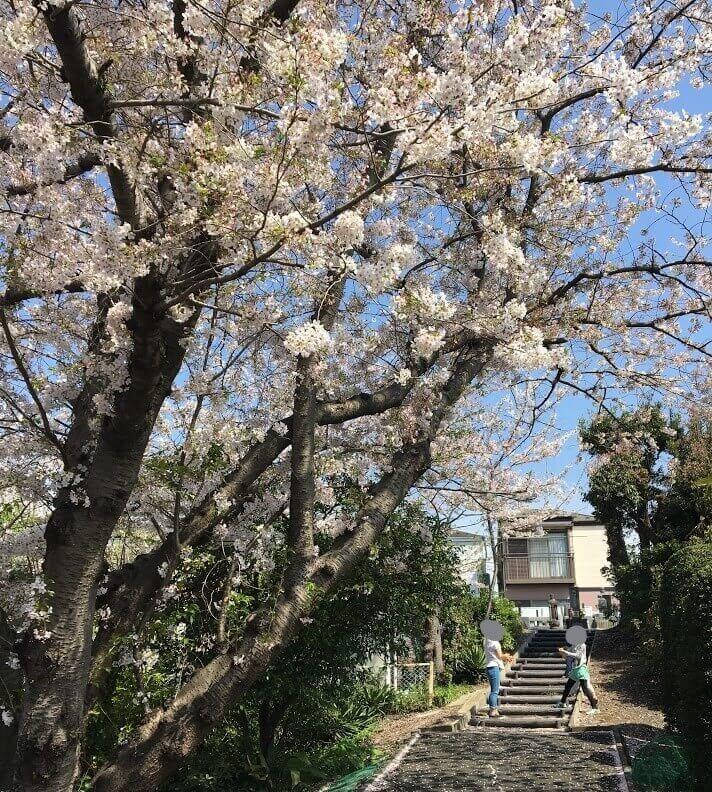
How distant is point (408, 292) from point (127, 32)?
90.1 inches

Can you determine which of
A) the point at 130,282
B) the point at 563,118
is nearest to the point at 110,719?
the point at 130,282

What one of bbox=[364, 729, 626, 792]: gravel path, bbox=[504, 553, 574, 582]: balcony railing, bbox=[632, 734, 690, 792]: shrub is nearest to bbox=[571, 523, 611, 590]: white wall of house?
bbox=[504, 553, 574, 582]: balcony railing

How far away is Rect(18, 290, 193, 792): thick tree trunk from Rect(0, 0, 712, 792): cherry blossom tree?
0.05 ft

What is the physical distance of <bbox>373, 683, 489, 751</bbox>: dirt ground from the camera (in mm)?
8984

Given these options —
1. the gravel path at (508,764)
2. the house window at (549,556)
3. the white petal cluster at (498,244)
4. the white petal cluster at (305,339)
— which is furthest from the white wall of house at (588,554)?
the white petal cluster at (305,339)

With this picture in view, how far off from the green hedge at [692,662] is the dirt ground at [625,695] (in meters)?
2.16

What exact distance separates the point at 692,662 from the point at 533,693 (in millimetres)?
7518

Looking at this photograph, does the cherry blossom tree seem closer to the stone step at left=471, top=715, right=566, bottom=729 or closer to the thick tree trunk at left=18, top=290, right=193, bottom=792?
the thick tree trunk at left=18, top=290, right=193, bottom=792

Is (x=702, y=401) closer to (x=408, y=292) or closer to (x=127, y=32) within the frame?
(x=408, y=292)

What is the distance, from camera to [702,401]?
23.9 feet

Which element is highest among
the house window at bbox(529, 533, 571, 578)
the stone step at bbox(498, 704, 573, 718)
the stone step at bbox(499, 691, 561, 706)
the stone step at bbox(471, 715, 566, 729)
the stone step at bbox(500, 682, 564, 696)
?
the house window at bbox(529, 533, 571, 578)

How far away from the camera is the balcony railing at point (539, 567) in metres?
33.3

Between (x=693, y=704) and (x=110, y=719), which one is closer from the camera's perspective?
(x=110, y=719)

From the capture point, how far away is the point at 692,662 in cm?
529
